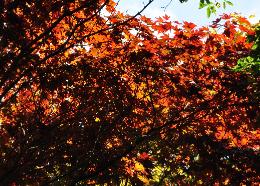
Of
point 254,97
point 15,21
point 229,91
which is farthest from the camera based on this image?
point 229,91

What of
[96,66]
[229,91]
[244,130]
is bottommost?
[244,130]

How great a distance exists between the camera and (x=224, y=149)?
289 inches

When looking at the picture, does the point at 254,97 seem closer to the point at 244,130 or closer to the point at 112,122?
the point at 244,130

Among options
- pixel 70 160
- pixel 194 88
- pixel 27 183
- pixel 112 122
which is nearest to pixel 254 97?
pixel 194 88

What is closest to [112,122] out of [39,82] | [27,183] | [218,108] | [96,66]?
[96,66]

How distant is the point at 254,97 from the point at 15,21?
518 centimetres

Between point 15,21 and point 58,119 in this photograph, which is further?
point 58,119

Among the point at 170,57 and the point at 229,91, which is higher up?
the point at 170,57

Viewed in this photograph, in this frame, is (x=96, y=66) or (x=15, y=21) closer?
(x=15, y=21)

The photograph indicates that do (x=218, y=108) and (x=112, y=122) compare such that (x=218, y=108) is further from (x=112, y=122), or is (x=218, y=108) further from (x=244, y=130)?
(x=112, y=122)

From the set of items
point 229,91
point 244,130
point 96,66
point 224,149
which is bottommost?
point 224,149

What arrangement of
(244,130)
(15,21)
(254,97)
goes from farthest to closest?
(244,130)
(254,97)
(15,21)

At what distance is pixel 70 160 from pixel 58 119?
1136 mm

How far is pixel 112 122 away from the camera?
7855mm
